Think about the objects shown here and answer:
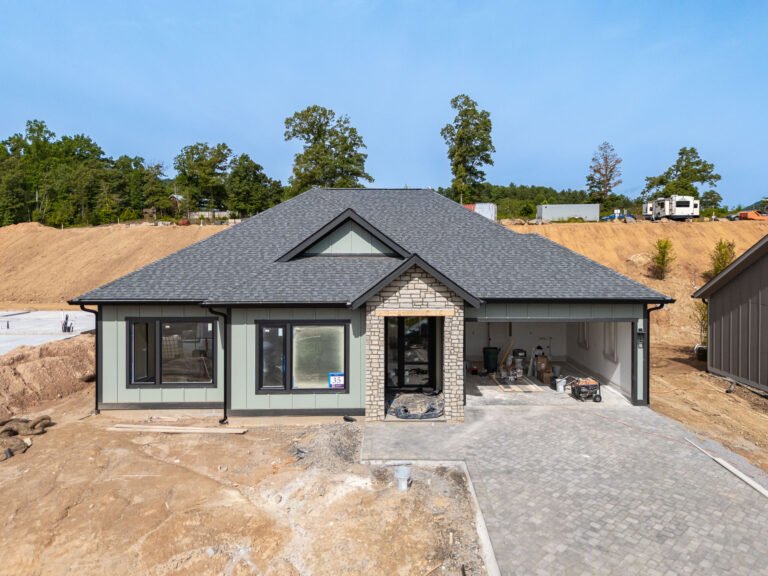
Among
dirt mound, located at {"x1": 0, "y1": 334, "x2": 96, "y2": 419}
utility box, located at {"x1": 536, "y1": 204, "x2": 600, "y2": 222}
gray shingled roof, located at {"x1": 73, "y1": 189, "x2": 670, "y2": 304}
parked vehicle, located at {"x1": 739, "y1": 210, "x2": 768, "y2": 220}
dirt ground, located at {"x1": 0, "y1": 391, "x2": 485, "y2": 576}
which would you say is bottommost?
dirt ground, located at {"x1": 0, "y1": 391, "x2": 485, "y2": 576}

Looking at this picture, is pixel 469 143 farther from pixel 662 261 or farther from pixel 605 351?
pixel 605 351

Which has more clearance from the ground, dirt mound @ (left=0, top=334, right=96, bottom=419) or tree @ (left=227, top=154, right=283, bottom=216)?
tree @ (left=227, top=154, right=283, bottom=216)

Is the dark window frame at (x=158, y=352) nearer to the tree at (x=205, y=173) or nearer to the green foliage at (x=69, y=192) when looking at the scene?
the tree at (x=205, y=173)

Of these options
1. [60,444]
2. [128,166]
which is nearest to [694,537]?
[60,444]

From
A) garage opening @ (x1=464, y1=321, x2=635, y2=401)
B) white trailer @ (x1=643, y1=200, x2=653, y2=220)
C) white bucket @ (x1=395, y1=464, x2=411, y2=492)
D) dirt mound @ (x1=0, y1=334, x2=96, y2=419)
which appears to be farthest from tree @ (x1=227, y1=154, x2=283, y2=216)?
white bucket @ (x1=395, y1=464, x2=411, y2=492)

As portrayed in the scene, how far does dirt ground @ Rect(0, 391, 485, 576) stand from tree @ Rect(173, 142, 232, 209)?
209ft

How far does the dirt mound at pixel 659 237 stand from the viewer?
3372cm

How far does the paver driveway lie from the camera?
5.93 metres

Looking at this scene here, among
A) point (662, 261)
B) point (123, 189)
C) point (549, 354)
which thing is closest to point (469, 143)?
point (662, 261)

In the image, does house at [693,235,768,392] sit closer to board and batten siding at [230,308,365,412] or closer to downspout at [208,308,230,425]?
board and batten siding at [230,308,365,412]

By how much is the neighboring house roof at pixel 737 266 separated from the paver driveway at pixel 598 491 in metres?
6.74

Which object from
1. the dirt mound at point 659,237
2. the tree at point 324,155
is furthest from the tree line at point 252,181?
the dirt mound at point 659,237

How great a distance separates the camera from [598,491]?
7.65m

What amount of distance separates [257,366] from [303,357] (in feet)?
3.84
